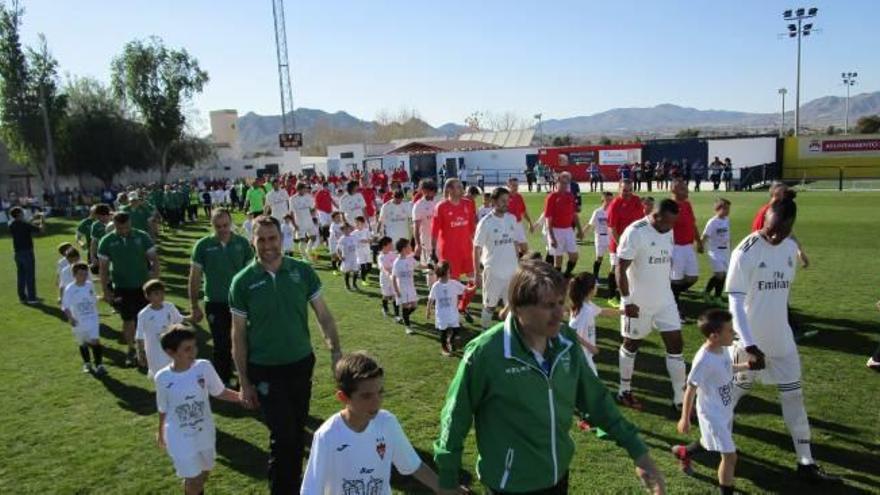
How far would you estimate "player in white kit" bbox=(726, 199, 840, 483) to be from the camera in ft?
16.8

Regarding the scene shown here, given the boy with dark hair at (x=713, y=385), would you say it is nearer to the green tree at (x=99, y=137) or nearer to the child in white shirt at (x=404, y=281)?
the child in white shirt at (x=404, y=281)

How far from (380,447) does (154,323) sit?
15.0 feet

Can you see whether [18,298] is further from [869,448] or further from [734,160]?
[734,160]

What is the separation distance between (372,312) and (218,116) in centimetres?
8980

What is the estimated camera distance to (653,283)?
6469 mm

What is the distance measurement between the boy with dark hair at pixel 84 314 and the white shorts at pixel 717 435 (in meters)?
8.03

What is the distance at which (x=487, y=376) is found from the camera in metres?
2.88

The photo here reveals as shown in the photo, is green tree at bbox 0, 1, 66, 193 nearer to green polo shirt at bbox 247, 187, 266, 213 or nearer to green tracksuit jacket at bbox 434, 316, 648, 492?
green polo shirt at bbox 247, 187, 266, 213

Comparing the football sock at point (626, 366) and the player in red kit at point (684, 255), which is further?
the player in red kit at point (684, 255)

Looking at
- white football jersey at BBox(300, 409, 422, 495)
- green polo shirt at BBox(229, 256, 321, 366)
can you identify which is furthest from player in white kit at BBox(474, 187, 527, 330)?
white football jersey at BBox(300, 409, 422, 495)

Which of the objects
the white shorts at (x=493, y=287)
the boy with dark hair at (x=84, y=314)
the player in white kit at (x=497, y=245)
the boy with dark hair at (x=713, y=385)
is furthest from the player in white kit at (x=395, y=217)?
the boy with dark hair at (x=713, y=385)

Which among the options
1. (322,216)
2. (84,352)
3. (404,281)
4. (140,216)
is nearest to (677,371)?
(404,281)

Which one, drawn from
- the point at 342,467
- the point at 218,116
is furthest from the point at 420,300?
the point at 218,116

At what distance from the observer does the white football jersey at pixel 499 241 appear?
884 cm
